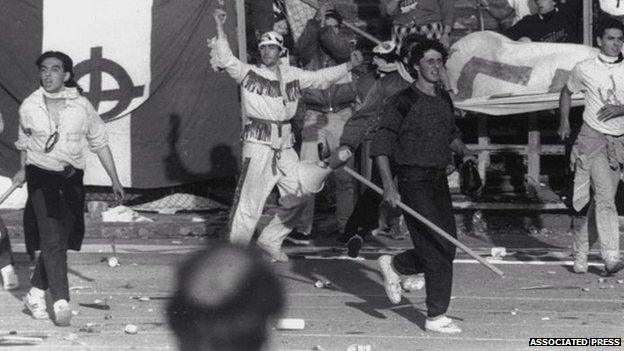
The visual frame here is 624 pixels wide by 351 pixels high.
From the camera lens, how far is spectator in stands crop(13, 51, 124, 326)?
37.0ft

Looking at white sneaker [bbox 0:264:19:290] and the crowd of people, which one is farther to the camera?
white sneaker [bbox 0:264:19:290]

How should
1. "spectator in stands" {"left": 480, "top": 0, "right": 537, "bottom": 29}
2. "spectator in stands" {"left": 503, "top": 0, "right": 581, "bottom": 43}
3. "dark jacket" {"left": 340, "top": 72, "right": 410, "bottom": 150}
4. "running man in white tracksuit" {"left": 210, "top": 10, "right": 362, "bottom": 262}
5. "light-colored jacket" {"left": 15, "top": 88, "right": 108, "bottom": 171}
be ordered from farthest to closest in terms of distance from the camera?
"spectator in stands" {"left": 480, "top": 0, "right": 537, "bottom": 29}, "spectator in stands" {"left": 503, "top": 0, "right": 581, "bottom": 43}, "dark jacket" {"left": 340, "top": 72, "right": 410, "bottom": 150}, "running man in white tracksuit" {"left": 210, "top": 10, "right": 362, "bottom": 262}, "light-colored jacket" {"left": 15, "top": 88, "right": 108, "bottom": 171}

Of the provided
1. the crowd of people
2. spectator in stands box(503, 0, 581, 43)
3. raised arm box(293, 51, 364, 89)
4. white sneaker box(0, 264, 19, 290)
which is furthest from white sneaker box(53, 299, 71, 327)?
spectator in stands box(503, 0, 581, 43)

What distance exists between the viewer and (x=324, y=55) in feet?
51.2

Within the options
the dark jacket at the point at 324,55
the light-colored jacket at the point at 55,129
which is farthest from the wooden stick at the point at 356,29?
the light-colored jacket at the point at 55,129

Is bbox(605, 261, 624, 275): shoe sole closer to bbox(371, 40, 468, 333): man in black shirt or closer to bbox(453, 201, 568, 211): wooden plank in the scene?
bbox(371, 40, 468, 333): man in black shirt

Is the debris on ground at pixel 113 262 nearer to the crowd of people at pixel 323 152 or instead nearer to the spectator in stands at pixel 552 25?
the crowd of people at pixel 323 152

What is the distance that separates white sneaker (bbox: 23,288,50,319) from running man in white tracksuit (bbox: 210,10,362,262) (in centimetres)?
252

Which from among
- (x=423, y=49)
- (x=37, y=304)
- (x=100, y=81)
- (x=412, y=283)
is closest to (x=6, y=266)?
(x=37, y=304)

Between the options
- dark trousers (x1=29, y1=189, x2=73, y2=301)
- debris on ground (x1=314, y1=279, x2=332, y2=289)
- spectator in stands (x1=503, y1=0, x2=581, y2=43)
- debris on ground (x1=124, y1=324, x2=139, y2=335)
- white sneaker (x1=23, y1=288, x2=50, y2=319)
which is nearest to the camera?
debris on ground (x1=124, y1=324, x2=139, y2=335)

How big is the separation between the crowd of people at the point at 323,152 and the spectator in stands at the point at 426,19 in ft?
0.05

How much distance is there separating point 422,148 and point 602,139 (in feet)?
9.15

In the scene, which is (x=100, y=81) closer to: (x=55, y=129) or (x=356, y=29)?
(x=356, y=29)

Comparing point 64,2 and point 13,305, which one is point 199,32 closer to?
A: point 64,2
